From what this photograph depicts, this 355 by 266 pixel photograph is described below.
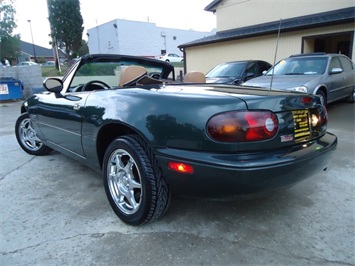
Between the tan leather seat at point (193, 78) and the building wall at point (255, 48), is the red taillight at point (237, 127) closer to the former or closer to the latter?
the tan leather seat at point (193, 78)

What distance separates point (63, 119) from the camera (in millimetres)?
2900

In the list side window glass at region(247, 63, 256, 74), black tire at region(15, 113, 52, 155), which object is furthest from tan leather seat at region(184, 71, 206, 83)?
side window glass at region(247, 63, 256, 74)

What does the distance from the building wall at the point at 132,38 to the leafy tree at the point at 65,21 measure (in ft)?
8.62

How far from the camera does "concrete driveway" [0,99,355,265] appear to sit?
1804 mm

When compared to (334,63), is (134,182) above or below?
below

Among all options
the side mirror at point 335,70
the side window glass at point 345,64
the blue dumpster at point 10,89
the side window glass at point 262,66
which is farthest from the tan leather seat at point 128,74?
the blue dumpster at point 10,89

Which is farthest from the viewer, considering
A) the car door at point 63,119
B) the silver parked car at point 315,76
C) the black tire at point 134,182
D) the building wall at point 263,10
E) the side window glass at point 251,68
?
the building wall at point 263,10

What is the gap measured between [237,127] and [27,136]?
3.78 m

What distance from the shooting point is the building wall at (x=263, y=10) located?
1255cm

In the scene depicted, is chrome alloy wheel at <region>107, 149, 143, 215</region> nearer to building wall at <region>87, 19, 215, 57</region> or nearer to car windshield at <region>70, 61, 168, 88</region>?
car windshield at <region>70, 61, 168, 88</region>

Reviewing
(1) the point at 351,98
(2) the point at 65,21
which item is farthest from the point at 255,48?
(2) the point at 65,21

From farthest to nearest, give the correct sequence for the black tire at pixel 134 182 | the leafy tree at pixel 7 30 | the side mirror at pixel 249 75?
the leafy tree at pixel 7 30 < the side mirror at pixel 249 75 < the black tire at pixel 134 182

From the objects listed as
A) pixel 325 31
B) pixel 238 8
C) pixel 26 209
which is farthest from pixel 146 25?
pixel 26 209

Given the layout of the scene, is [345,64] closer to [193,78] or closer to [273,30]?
[273,30]
